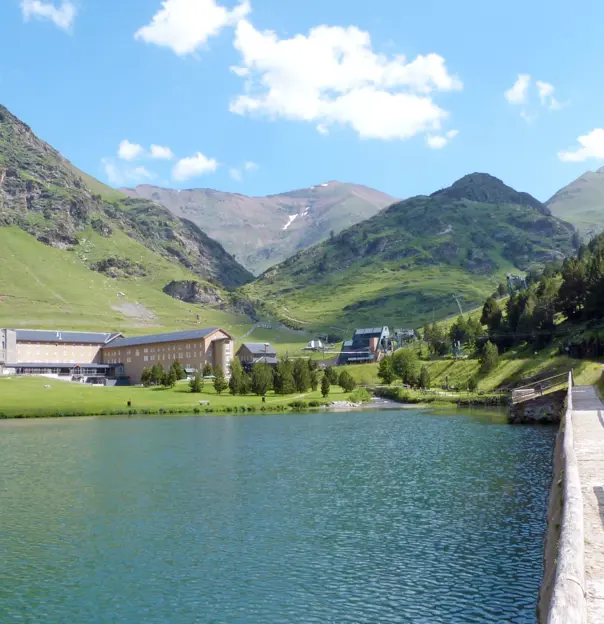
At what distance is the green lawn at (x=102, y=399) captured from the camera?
119m

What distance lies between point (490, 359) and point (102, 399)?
277 ft

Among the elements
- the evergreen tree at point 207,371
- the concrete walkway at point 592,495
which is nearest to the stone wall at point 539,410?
the concrete walkway at point 592,495

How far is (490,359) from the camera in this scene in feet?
438

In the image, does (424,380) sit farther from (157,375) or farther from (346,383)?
(157,375)

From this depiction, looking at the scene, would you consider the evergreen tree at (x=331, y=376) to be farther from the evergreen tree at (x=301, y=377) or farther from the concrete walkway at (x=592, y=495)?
the concrete walkway at (x=592, y=495)

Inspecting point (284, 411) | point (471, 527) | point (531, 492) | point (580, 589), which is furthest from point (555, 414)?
point (580, 589)

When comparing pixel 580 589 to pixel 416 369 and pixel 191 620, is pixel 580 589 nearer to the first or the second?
pixel 191 620

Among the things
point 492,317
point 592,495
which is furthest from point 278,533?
point 492,317

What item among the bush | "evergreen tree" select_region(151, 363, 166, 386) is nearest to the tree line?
"evergreen tree" select_region(151, 363, 166, 386)

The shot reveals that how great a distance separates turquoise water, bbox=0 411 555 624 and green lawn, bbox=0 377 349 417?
55.9m

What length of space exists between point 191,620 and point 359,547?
33.6 feet

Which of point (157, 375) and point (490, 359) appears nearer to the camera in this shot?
point (490, 359)

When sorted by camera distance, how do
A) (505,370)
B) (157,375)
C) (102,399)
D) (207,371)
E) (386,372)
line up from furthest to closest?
(207,371), (386,372), (157,375), (102,399), (505,370)

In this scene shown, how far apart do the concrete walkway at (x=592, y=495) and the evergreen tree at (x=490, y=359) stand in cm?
8232
